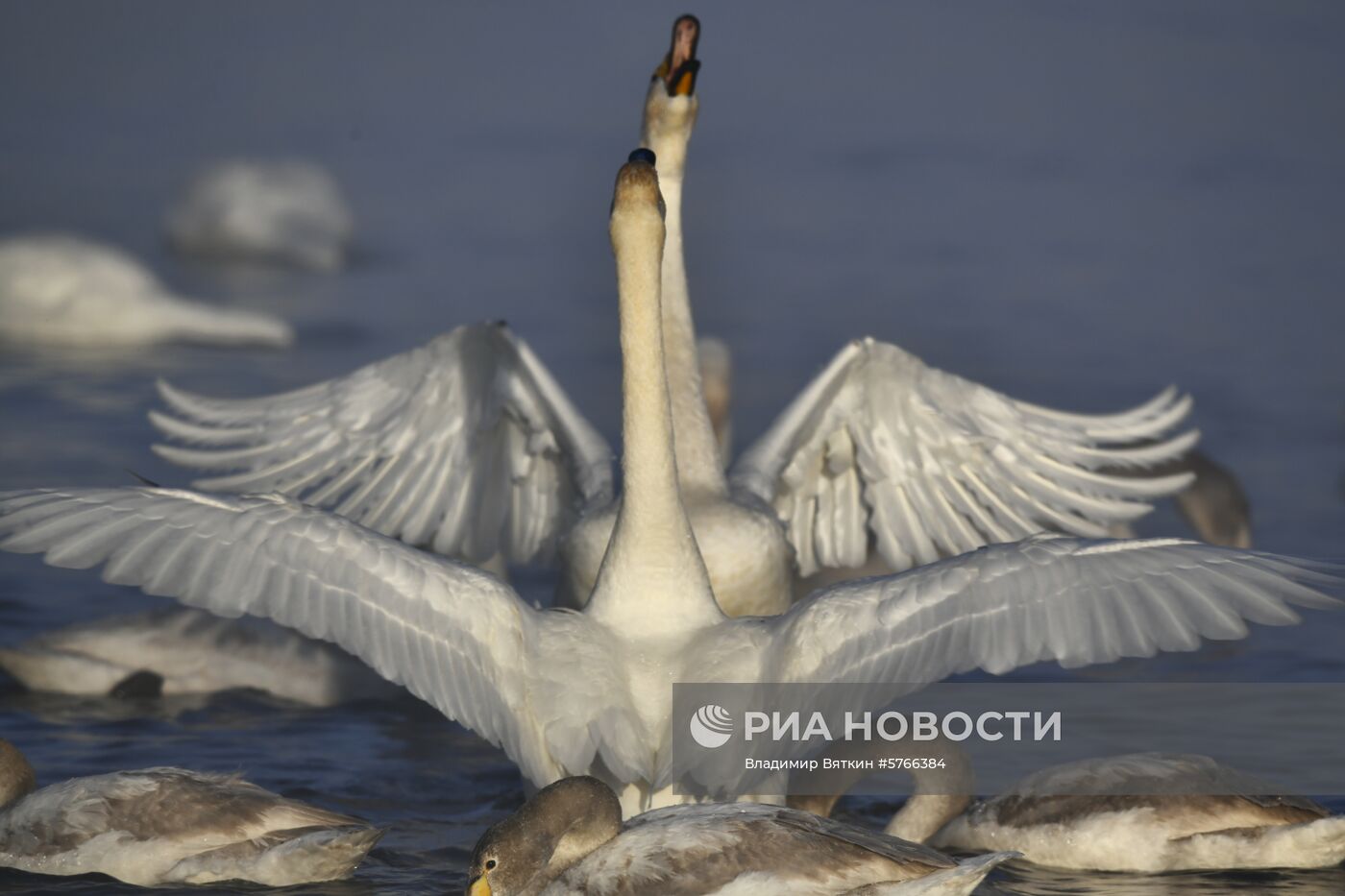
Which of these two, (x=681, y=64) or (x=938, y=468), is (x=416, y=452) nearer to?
(x=681, y=64)

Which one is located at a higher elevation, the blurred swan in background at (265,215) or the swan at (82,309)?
the blurred swan in background at (265,215)

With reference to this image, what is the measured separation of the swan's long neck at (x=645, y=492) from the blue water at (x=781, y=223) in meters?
1.44

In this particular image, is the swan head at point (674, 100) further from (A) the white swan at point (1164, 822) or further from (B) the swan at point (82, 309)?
(B) the swan at point (82, 309)

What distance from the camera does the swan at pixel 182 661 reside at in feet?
26.9

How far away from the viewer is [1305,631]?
9.00 metres

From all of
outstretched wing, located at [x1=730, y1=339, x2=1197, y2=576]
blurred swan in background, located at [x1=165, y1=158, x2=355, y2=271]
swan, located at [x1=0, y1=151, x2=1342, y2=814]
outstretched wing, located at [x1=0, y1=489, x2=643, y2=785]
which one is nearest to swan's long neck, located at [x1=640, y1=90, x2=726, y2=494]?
outstretched wing, located at [x1=730, y1=339, x2=1197, y2=576]

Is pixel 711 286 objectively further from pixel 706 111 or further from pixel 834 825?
pixel 834 825

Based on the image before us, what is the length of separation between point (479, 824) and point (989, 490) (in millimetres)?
2899

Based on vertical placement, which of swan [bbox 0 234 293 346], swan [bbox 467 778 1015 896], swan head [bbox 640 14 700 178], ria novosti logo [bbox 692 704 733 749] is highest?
swan [bbox 0 234 293 346]

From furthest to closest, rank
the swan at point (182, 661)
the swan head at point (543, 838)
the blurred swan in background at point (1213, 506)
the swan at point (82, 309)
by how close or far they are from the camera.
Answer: the swan at point (82, 309)
the blurred swan in background at point (1213, 506)
the swan at point (182, 661)
the swan head at point (543, 838)

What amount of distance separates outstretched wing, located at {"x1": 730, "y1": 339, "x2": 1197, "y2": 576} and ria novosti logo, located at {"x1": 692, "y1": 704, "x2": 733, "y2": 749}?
97.1 inches

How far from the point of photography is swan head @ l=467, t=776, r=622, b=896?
5691mm

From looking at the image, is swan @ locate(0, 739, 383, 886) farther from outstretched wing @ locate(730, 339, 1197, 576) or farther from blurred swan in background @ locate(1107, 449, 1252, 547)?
blurred swan in background @ locate(1107, 449, 1252, 547)

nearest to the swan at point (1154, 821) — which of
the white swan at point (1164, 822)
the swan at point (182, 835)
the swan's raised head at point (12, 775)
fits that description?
the white swan at point (1164, 822)
